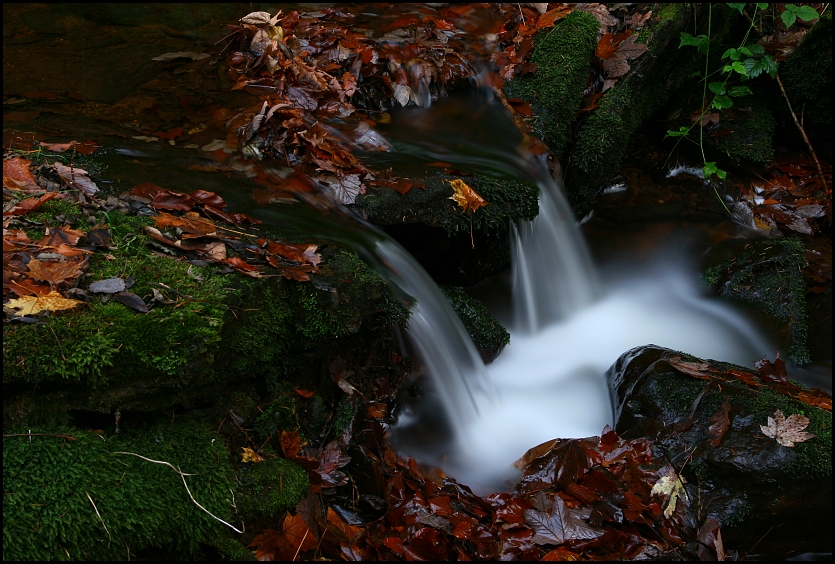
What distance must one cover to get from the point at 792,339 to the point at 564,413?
2132mm

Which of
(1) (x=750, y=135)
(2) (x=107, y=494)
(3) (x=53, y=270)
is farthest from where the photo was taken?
(1) (x=750, y=135)

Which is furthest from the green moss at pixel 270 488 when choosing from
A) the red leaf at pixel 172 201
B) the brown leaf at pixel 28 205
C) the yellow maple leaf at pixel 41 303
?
the brown leaf at pixel 28 205

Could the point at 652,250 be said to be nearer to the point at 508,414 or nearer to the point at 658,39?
the point at 658,39

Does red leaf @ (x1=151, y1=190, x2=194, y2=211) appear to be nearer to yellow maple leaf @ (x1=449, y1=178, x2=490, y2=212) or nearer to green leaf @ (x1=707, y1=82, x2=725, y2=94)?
yellow maple leaf @ (x1=449, y1=178, x2=490, y2=212)

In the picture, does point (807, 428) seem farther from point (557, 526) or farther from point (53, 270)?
point (53, 270)

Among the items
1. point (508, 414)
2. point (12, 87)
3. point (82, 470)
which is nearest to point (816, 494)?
point (508, 414)

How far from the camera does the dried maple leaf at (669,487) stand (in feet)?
10.2

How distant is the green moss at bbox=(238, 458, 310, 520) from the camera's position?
2.54m

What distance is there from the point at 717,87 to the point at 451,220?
355 centimetres

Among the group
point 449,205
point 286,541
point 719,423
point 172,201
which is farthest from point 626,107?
point 286,541

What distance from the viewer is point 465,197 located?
4203mm

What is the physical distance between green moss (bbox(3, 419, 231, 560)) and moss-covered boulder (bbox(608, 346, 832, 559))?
2461 mm

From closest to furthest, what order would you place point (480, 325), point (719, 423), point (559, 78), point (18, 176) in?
1. point (18, 176)
2. point (719, 423)
3. point (480, 325)
4. point (559, 78)

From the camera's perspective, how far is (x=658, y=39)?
18.5 ft
